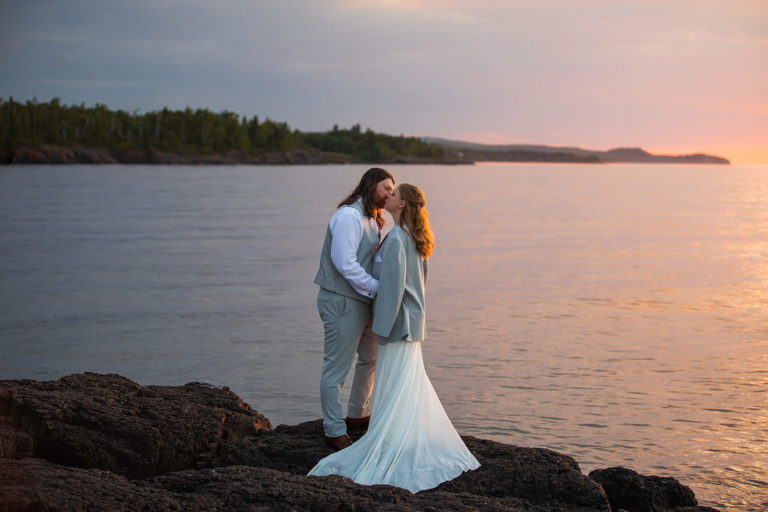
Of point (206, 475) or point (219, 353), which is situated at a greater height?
point (206, 475)

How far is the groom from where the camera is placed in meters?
6.92

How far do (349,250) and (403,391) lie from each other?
1.17m

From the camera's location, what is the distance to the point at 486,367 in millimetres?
13539

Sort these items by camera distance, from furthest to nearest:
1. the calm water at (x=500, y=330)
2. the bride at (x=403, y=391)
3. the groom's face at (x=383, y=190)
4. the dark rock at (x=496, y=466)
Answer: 1. the calm water at (x=500, y=330)
2. the groom's face at (x=383, y=190)
3. the bride at (x=403, y=391)
4. the dark rock at (x=496, y=466)

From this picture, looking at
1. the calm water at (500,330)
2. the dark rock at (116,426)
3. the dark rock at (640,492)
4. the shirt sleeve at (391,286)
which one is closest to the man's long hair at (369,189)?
the shirt sleeve at (391,286)

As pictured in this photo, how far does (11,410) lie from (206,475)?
6.74 ft

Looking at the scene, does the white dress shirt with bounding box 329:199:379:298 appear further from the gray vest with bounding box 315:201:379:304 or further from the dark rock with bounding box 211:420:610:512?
the dark rock with bounding box 211:420:610:512

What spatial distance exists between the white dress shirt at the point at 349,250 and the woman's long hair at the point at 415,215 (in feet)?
1.44

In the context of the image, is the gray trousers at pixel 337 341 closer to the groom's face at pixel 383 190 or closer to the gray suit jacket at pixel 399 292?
the gray suit jacket at pixel 399 292

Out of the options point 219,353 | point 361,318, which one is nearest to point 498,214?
point 219,353

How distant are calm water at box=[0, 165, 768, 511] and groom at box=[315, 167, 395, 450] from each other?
3.47 metres

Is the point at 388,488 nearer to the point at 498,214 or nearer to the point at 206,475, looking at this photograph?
the point at 206,475

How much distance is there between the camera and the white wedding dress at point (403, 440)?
6391 millimetres

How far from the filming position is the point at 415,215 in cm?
664
